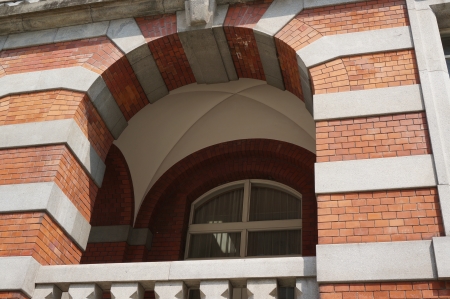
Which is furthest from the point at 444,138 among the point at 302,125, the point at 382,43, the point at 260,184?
the point at 260,184

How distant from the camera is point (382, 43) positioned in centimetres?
648

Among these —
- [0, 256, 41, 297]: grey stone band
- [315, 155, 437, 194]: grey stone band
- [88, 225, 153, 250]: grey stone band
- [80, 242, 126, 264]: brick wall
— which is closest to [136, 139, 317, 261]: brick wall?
[88, 225, 153, 250]: grey stone band

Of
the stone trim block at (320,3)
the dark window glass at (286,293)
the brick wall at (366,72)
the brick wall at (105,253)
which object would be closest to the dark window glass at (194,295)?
the brick wall at (105,253)

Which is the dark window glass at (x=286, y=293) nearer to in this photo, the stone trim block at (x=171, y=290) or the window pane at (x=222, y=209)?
the window pane at (x=222, y=209)

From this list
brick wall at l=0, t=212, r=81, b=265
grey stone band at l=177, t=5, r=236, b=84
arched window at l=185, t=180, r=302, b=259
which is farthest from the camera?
arched window at l=185, t=180, r=302, b=259

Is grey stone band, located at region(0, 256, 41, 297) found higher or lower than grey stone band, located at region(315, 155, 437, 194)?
lower

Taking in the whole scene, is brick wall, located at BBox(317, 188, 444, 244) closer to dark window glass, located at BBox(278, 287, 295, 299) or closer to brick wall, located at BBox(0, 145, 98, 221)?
dark window glass, located at BBox(278, 287, 295, 299)

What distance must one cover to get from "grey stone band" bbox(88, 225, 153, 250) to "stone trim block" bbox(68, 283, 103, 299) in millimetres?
3462

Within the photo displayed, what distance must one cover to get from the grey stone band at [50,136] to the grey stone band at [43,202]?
61 cm

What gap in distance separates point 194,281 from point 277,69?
3376 mm

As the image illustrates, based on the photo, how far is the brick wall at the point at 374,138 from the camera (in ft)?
18.4

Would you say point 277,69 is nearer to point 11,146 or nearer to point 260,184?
point 260,184

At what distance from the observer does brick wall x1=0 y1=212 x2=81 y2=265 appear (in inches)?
229

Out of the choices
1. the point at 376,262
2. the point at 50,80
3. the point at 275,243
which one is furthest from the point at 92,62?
the point at 376,262
